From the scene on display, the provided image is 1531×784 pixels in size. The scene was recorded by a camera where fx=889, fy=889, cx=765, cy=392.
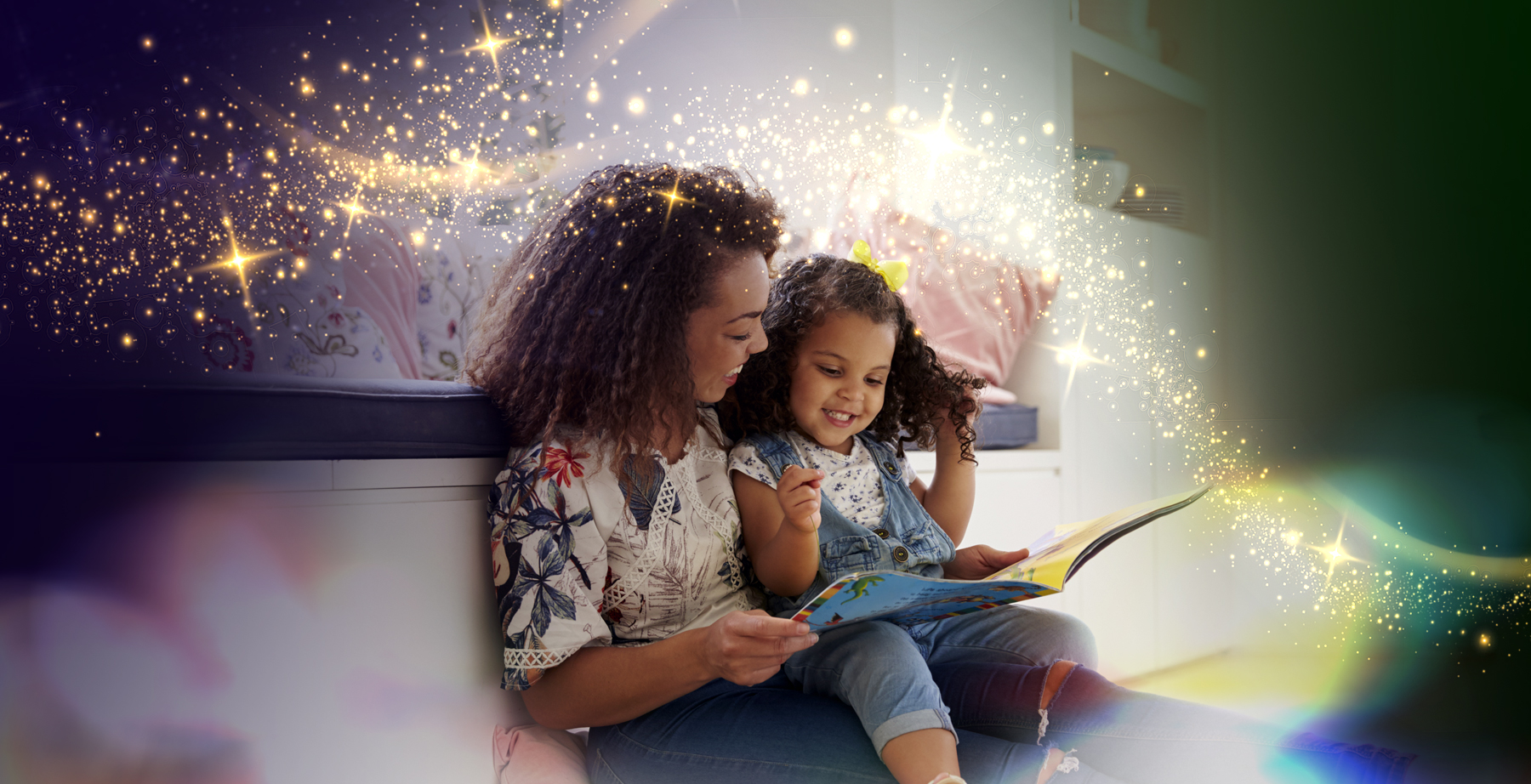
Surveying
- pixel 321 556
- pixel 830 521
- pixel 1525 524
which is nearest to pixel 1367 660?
pixel 1525 524

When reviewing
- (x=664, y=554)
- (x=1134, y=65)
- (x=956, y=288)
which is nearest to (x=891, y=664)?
(x=664, y=554)

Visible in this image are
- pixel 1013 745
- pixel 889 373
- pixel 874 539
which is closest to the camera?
pixel 1013 745

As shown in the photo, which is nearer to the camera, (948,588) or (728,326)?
(948,588)

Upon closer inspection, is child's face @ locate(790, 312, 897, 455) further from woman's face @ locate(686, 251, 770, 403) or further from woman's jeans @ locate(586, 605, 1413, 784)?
woman's jeans @ locate(586, 605, 1413, 784)

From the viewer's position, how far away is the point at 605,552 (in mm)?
654

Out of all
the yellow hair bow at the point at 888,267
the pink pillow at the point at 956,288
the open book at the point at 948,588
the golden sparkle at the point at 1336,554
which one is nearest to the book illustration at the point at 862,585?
the open book at the point at 948,588

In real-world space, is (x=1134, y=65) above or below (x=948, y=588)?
above

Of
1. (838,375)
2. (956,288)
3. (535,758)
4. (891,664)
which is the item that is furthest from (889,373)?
(956,288)

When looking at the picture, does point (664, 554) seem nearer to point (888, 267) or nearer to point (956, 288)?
point (888, 267)

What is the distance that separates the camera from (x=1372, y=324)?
1764 mm

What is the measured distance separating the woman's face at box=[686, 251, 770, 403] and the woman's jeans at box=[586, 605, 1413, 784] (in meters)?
0.25

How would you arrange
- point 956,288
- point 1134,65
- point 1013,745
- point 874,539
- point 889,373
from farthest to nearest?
point 1134,65 → point 956,288 → point 889,373 → point 874,539 → point 1013,745

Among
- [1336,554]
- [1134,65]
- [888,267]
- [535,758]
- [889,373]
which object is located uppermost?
[1134,65]

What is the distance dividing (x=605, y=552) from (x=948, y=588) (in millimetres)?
249
